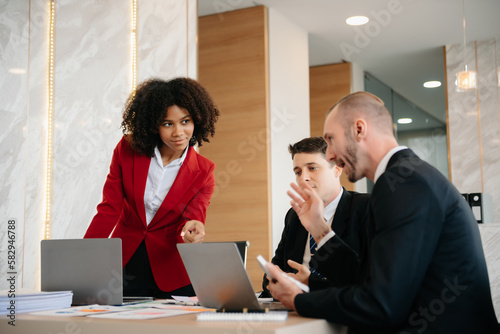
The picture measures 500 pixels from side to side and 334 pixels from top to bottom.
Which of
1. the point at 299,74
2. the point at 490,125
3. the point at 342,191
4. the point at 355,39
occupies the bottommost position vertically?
the point at 342,191

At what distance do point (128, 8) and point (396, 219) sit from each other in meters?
3.06

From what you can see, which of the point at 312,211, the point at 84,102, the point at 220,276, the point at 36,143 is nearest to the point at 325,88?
the point at 84,102

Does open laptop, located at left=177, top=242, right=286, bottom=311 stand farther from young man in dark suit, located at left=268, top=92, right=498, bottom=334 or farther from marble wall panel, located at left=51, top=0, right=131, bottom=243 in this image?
marble wall panel, located at left=51, top=0, right=131, bottom=243

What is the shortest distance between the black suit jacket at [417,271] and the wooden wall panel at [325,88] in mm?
6078

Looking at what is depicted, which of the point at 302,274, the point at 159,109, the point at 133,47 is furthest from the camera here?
the point at 133,47

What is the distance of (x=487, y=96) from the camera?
6859 millimetres

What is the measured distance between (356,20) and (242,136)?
5.94 ft

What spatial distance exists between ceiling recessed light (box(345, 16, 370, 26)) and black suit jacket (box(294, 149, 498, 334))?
4848 mm

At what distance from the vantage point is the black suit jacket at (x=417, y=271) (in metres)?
1.28

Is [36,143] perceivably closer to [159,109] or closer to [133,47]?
[133,47]

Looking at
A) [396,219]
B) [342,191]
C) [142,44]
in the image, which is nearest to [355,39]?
[142,44]

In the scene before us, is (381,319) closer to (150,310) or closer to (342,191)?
(150,310)

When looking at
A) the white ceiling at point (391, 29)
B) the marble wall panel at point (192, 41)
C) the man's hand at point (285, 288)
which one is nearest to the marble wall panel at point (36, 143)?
the marble wall panel at point (192, 41)

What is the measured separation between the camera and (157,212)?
7.12 feet
